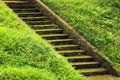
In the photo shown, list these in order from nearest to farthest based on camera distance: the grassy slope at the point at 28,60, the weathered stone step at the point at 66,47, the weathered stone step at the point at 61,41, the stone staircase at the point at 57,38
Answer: the grassy slope at the point at 28,60, the stone staircase at the point at 57,38, the weathered stone step at the point at 66,47, the weathered stone step at the point at 61,41

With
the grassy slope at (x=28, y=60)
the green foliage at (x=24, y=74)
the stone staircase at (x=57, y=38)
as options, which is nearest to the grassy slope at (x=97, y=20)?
the stone staircase at (x=57, y=38)

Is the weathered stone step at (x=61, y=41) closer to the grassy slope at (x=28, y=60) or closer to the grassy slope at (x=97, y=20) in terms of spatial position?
the grassy slope at (x=97, y=20)

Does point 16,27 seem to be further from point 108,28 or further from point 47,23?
point 108,28

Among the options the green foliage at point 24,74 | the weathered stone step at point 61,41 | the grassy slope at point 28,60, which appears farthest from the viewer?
the weathered stone step at point 61,41

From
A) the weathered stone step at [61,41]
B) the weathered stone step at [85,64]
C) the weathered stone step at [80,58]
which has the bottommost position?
the weathered stone step at [85,64]

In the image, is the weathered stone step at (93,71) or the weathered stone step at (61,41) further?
the weathered stone step at (61,41)

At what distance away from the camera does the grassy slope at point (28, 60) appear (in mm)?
8172

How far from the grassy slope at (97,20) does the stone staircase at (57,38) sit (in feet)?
1.71

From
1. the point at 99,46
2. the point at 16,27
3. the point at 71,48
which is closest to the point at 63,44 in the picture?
the point at 71,48

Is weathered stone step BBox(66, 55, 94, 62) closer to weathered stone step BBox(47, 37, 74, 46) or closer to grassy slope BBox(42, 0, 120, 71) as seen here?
grassy slope BBox(42, 0, 120, 71)

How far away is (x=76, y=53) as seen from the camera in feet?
39.2

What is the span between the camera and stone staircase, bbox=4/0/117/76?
37.6ft

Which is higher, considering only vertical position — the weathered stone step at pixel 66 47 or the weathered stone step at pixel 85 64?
the weathered stone step at pixel 66 47

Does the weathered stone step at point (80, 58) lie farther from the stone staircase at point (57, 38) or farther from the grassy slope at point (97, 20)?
the grassy slope at point (97, 20)
